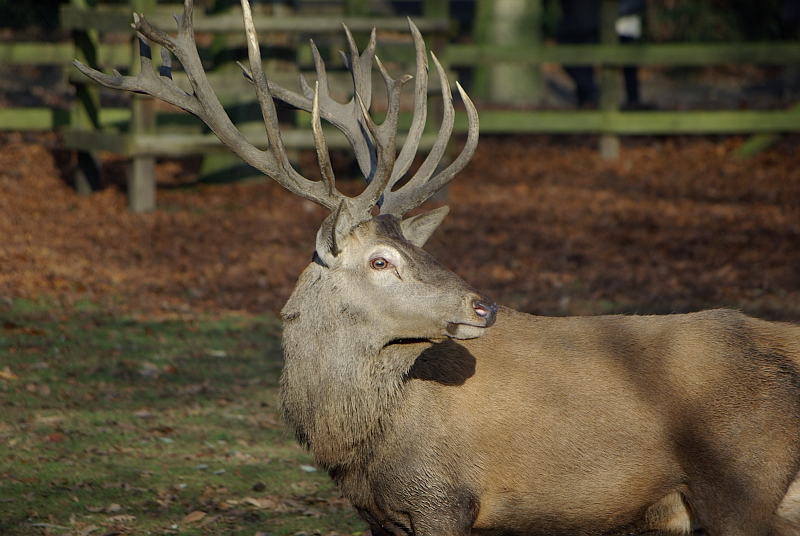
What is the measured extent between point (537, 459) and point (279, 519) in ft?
5.44

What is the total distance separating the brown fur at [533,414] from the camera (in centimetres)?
396

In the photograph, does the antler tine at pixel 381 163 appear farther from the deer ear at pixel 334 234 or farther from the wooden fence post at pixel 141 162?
the wooden fence post at pixel 141 162

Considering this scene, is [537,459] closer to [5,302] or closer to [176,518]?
[176,518]

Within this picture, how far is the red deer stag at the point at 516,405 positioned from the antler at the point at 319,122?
0.34ft

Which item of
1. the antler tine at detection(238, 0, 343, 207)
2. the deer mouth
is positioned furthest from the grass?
the antler tine at detection(238, 0, 343, 207)

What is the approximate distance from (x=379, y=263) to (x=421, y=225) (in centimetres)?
54

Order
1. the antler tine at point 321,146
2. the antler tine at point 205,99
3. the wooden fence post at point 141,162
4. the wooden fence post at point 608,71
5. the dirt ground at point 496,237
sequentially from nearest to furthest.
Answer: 1. the antler tine at point 321,146
2. the antler tine at point 205,99
3. the dirt ground at point 496,237
4. the wooden fence post at point 141,162
5. the wooden fence post at point 608,71

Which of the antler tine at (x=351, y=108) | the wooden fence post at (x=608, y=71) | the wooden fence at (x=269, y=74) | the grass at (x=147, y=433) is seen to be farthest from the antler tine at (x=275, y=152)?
the wooden fence post at (x=608, y=71)

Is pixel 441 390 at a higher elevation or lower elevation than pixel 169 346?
higher

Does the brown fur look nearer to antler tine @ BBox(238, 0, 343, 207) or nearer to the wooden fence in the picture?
antler tine @ BBox(238, 0, 343, 207)

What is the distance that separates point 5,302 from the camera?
8.30 metres

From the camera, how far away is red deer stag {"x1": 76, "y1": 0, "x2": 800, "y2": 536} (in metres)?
3.97

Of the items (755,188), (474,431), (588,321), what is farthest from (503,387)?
(755,188)

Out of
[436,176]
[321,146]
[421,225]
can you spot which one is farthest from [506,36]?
[321,146]
